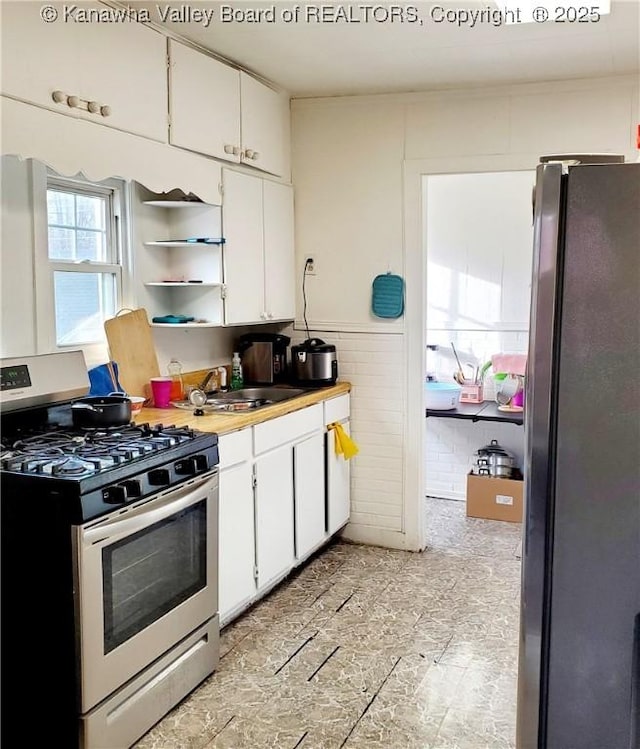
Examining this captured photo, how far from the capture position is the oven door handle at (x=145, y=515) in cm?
215

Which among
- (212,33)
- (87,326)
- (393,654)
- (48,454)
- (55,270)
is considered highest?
(212,33)

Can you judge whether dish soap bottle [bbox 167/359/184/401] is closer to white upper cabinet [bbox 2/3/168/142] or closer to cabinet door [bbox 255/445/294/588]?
cabinet door [bbox 255/445/294/588]

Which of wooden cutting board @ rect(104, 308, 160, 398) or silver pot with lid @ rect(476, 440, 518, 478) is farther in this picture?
silver pot with lid @ rect(476, 440, 518, 478)

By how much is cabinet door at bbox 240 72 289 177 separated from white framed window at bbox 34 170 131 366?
701mm

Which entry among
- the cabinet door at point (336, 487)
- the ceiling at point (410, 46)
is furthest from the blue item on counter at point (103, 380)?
the ceiling at point (410, 46)

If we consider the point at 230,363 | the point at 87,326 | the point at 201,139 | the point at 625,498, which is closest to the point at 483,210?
the point at 230,363

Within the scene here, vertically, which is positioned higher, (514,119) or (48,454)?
(514,119)

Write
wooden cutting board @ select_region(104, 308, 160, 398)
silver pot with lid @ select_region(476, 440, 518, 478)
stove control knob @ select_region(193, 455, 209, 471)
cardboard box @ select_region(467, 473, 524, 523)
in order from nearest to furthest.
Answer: stove control knob @ select_region(193, 455, 209, 471) → wooden cutting board @ select_region(104, 308, 160, 398) → cardboard box @ select_region(467, 473, 524, 523) → silver pot with lid @ select_region(476, 440, 518, 478)

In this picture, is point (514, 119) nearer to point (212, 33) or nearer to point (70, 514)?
point (212, 33)

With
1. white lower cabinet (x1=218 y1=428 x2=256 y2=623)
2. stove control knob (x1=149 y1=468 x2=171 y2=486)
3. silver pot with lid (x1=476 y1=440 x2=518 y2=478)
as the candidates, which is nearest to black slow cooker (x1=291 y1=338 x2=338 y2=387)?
white lower cabinet (x1=218 y1=428 x2=256 y2=623)

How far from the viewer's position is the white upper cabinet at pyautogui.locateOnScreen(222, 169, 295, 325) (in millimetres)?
3523

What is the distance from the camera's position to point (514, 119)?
377 cm

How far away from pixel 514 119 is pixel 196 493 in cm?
250

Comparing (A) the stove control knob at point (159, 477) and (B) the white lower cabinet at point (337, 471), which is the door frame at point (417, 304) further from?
(A) the stove control knob at point (159, 477)
